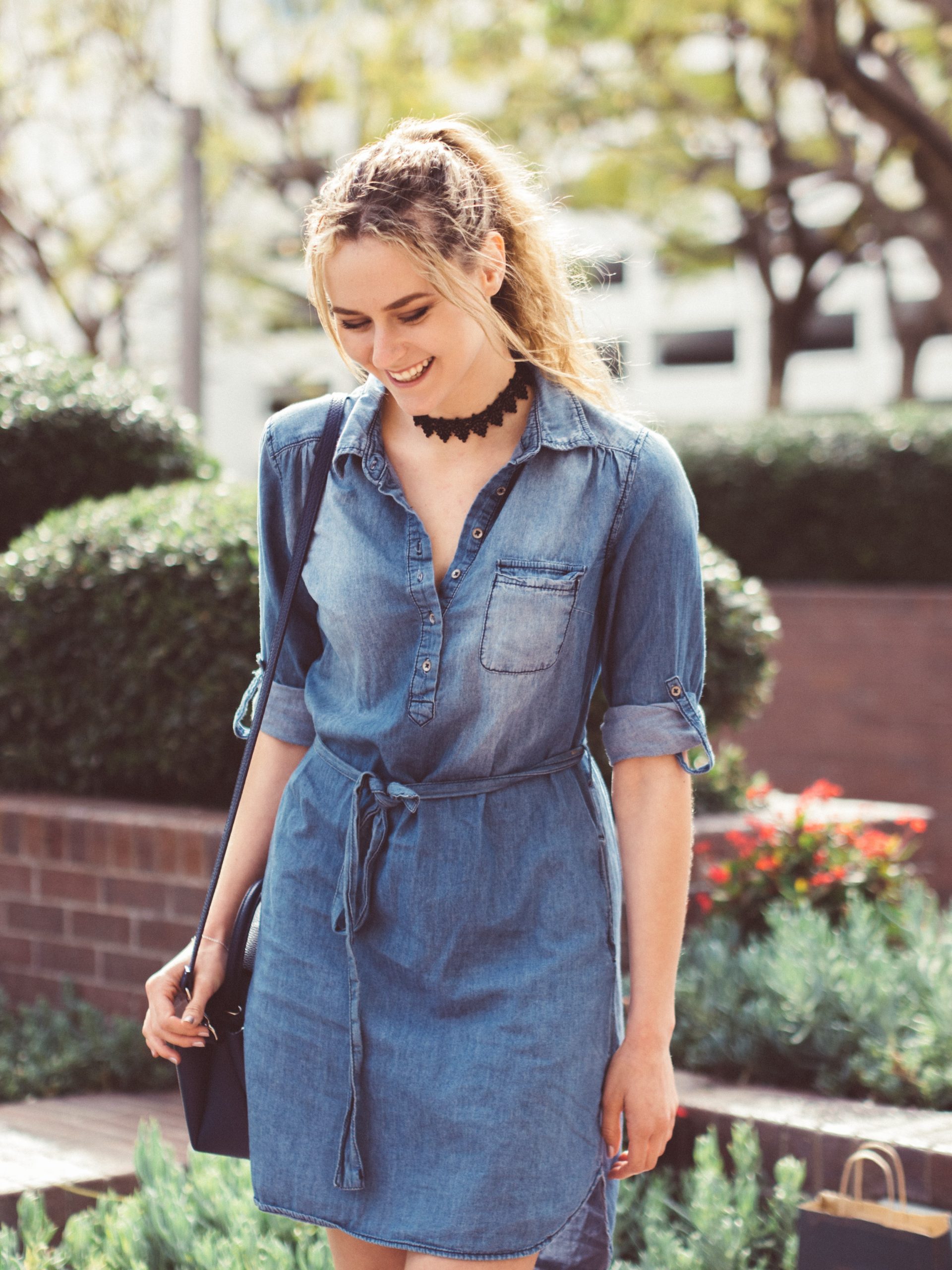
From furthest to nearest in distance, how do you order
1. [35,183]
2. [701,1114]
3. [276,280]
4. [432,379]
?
[276,280] → [35,183] → [701,1114] → [432,379]

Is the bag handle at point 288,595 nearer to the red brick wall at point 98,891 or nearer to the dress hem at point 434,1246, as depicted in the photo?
the dress hem at point 434,1246

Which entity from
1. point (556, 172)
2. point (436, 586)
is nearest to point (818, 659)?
point (436, 586)

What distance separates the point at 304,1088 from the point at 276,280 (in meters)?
28.2

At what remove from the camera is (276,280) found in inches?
1142

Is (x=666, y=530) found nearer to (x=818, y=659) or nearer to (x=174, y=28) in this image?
(x=818, y=659)

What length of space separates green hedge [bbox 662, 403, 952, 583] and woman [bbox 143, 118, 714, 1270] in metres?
7.07

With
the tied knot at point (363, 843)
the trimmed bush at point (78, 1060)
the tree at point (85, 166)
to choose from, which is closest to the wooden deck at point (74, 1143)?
the trimmed bush at point (78, 1060)

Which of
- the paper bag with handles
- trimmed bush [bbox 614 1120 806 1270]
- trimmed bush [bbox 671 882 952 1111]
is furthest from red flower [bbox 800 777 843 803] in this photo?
the paper bag with handles

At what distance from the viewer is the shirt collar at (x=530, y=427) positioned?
6.73 feet

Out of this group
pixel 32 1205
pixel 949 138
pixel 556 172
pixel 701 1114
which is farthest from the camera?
pixel 556 172

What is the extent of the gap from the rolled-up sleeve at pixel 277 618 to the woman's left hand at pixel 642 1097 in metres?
0.67

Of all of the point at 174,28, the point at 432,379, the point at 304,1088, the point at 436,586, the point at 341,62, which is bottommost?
the point at 304,1088

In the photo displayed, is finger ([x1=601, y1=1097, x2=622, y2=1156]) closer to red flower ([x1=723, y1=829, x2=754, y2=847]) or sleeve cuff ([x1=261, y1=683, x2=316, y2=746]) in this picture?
sleeve cuff ([x1=261, y1=683, x2=316, y2=746])

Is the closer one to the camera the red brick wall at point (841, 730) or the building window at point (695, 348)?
the red brick wall at point (841, 730)
